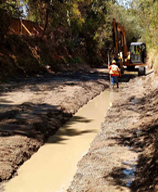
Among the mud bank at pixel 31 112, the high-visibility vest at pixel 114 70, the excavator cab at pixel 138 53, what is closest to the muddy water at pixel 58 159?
the mud bank at pixel 31 112

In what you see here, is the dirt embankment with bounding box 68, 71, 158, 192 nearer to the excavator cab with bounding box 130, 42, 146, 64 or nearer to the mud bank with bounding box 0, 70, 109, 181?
the mud bank with bounding box 0, 70, 109, 181

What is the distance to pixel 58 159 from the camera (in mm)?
7258

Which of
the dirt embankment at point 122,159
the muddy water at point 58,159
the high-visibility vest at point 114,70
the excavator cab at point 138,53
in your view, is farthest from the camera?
the excavator cab at point 138,53

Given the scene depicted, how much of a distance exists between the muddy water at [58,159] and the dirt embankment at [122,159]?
1.10 ft

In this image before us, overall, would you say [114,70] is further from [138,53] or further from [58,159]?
[58,159]

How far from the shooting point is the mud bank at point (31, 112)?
281 inches

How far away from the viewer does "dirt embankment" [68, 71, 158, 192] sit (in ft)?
17.3

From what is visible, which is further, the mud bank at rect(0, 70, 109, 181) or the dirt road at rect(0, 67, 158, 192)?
the mud bank at rect(0, 70, 109, 181)

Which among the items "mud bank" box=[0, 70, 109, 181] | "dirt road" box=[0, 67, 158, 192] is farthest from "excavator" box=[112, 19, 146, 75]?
"dirt road" box=[0, 67, 158, 192]

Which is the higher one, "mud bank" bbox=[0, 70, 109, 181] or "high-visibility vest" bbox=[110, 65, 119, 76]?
"high-visibility vest" bbox=[110, 65, 119, 76]

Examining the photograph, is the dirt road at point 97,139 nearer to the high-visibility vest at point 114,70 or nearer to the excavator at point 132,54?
the high-visibility vest at point 114,70

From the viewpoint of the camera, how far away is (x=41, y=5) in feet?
83.7

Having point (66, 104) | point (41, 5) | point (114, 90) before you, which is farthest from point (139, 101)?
point (41, 5)

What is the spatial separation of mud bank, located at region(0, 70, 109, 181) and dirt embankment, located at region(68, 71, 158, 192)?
5.08 ft
